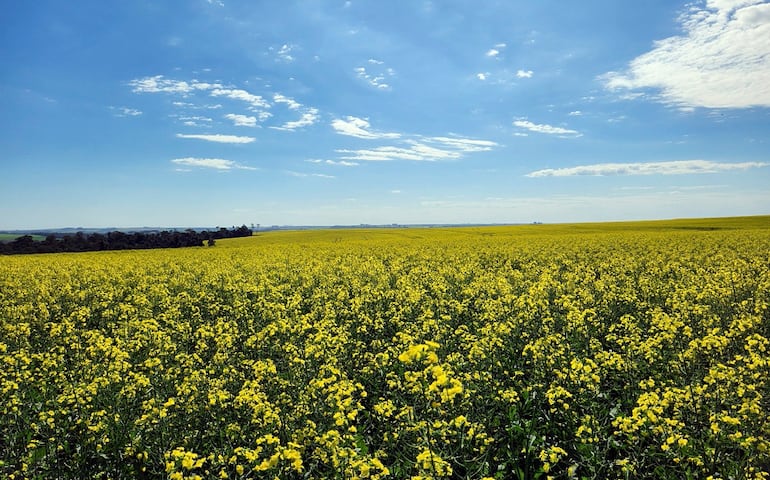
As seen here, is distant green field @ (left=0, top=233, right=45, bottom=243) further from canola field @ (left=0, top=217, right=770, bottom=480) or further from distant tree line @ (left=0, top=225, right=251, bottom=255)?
canola field @ (left=0, top=217, right=770, bottom=480)

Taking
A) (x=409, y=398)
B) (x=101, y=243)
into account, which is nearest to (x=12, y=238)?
(x=101, y=243)

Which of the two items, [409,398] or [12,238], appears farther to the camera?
[12,238]

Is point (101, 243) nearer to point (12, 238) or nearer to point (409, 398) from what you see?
point (409, 398)

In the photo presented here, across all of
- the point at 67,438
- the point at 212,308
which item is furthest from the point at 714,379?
the point at 212,308

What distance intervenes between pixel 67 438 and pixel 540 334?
8232 mm

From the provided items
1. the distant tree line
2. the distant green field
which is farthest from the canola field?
the distant green field

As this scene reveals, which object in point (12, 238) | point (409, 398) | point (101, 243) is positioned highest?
point (12, 238)

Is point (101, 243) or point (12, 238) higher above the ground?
point (12, 238)

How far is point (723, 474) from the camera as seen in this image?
14.1ft

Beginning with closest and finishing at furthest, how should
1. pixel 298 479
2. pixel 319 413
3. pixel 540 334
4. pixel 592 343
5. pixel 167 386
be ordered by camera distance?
pixel 298 479
pixel 319 413
pixel 167 386
pixel 592 343
pixel 540 334

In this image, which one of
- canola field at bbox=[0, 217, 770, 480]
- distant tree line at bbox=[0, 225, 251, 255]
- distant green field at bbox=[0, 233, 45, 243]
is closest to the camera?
canola field at bbox=[0, 217, 770, 480]

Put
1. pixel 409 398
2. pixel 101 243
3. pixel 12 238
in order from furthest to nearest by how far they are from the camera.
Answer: pixel 12 238 → pixel 101 243 → pixel 409 398

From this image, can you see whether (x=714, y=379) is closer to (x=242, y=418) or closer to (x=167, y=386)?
(x=242, y=418)

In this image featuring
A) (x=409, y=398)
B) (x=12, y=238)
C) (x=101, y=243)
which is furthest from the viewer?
(x=12, y=238)
